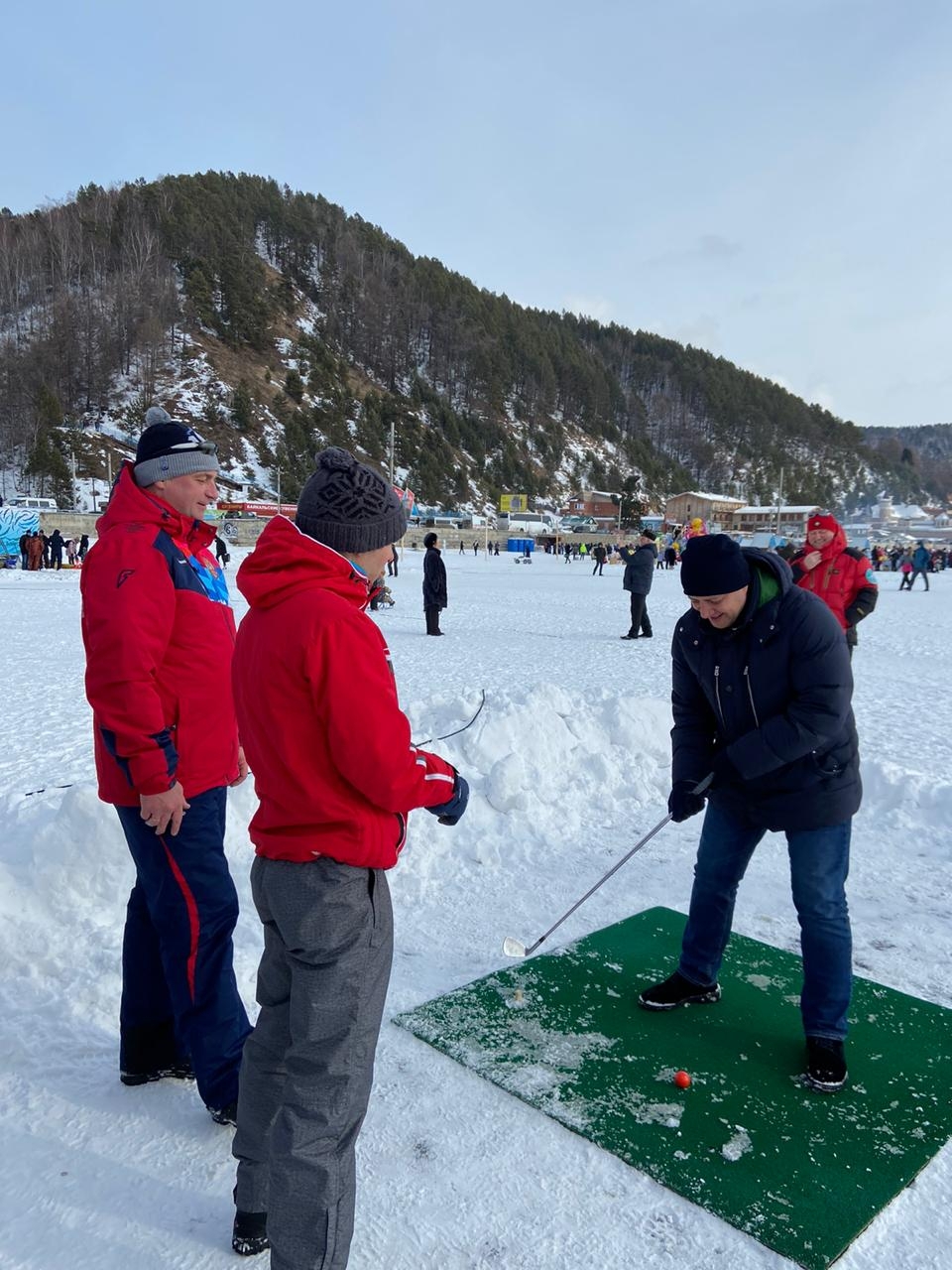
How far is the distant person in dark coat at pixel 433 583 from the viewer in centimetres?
1295

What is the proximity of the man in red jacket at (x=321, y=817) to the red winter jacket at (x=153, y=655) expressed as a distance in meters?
0.46

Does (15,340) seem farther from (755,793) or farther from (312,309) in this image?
(755,793)

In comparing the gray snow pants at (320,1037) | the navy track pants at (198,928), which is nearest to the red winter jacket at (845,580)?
the navy track pants at (198,928)

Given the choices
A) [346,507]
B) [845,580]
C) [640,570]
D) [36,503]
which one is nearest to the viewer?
[346,507]

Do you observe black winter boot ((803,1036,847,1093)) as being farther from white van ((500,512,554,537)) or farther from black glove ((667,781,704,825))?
white van ((500,512,554,537))

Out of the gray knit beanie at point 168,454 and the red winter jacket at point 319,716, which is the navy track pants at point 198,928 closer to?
the red winter jacket at point 319,716

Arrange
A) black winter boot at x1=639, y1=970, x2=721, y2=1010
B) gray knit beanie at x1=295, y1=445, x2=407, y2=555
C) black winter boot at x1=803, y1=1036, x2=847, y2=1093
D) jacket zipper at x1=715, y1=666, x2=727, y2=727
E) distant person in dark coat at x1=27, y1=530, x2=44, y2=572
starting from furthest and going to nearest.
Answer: distant person in dark coat at x1=27, y1=530, x2=44, y2=572
black winter boot at x1=639, y1=970, x2=721, y2=1010
jacket zipper at x1=715, y1=666, x2=727, y2=727
black winter boot at x1=803, y1=1036, x2=847, y2=1093
gray knit beanie at x1=295, y1=445, x2=407, y2=555

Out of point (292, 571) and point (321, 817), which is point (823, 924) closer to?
point (321, 817)

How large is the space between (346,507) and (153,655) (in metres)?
0.75

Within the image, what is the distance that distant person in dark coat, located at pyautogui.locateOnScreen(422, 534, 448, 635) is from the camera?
42.5 ft

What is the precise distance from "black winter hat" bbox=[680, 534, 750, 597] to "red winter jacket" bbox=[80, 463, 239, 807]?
147 cm

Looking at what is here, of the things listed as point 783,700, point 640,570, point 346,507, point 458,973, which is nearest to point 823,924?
point 783,700

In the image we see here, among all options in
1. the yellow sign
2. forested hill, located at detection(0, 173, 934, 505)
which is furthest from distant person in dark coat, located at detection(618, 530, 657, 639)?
the yellow sign

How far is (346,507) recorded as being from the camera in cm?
175
